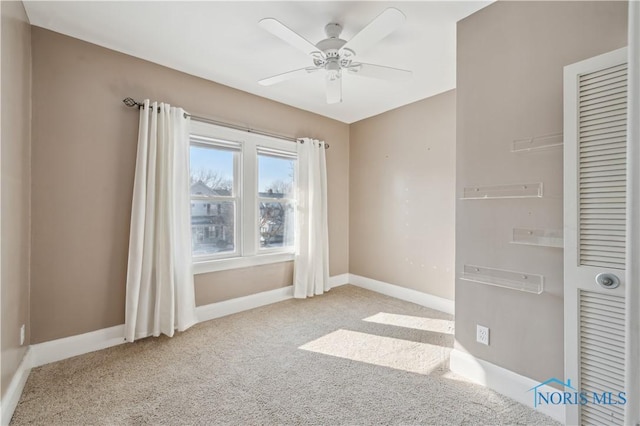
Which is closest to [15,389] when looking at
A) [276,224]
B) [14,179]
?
[14,179]

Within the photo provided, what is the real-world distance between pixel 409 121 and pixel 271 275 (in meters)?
2.60

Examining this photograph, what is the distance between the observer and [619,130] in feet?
4.58

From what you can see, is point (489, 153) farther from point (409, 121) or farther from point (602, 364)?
point (409, 121)

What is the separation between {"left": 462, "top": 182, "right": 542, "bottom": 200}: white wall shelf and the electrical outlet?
0.87 metres

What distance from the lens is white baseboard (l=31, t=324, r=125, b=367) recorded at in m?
2.20

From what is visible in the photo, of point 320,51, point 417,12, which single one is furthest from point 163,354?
point 417,12

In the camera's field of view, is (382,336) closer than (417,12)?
No

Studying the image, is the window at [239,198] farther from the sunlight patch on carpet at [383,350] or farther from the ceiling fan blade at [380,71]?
the ceiling fan blade at [380,71]

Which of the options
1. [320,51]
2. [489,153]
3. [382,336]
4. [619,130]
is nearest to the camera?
[619,130]

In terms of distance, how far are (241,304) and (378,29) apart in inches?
116

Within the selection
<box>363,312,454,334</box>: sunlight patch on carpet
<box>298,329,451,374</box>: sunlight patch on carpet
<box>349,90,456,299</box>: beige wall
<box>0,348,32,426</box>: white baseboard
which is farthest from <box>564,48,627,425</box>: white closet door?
<box>0,348,32,426</box>: white baseboard

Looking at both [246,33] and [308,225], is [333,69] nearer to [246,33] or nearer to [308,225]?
[246,33]

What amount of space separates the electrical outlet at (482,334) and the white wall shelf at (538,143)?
1.18 meters

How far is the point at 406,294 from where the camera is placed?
3.75 m
